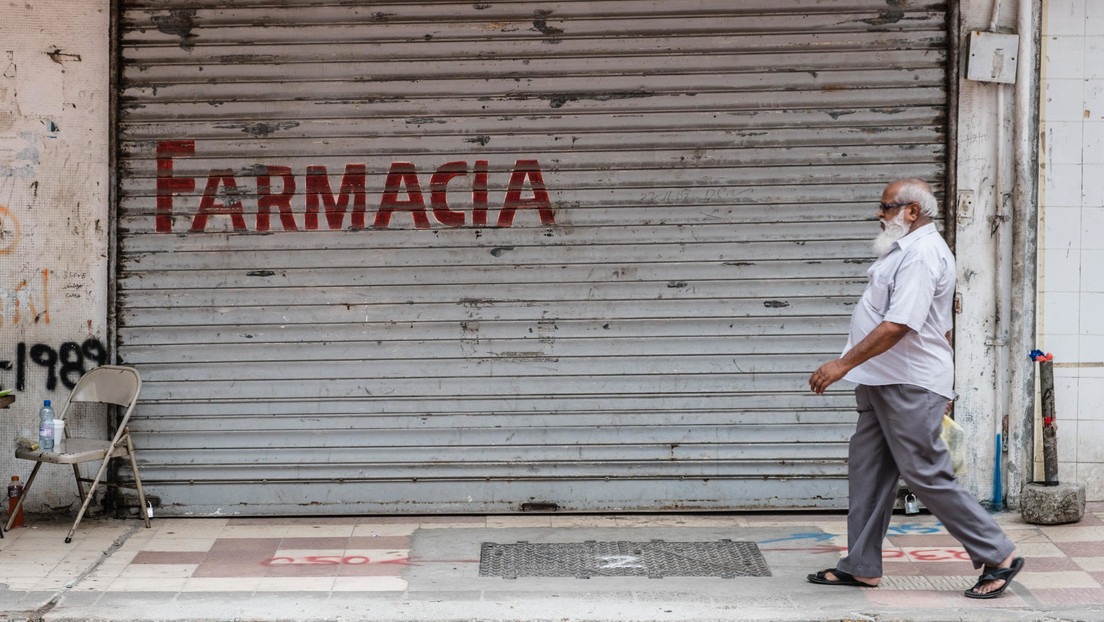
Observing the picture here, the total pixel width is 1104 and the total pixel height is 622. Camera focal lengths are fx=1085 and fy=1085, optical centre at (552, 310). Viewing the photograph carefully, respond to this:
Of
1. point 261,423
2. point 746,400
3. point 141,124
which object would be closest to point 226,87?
point 141,124

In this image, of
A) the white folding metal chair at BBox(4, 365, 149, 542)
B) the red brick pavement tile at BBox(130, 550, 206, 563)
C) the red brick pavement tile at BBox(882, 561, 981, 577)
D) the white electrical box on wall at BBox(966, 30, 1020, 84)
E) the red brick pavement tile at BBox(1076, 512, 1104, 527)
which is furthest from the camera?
the white electrical box on wall at BBox(966, 30, 1020, 84)

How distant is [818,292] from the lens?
633 cm

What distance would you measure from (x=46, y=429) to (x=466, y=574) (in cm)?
254

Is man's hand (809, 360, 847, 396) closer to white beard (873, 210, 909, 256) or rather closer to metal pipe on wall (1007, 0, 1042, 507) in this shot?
white beard (873, 210, 909, 256)

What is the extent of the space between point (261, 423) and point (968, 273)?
13.9 feet

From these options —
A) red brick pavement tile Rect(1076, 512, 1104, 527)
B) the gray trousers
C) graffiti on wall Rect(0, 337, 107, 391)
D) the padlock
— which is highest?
graffiti on wall Rect(0, 337, 107, 391)

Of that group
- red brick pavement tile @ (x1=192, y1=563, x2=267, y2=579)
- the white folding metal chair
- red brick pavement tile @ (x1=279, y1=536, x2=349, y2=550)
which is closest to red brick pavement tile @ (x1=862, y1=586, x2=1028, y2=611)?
red brick pavement tile @ (x1=279, y1=536, x2=349, y2=550)

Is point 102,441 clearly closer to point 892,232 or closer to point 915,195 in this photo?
point 892,232

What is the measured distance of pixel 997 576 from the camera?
15.8ft

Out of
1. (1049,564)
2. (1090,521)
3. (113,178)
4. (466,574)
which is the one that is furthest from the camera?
(113,178)

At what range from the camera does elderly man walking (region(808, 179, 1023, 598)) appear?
471 cm

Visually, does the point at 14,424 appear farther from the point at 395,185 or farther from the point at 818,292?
the point at 818,292

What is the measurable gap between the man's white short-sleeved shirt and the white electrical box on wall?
5.94ft

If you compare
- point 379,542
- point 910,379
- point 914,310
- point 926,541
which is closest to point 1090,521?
point 926,541
